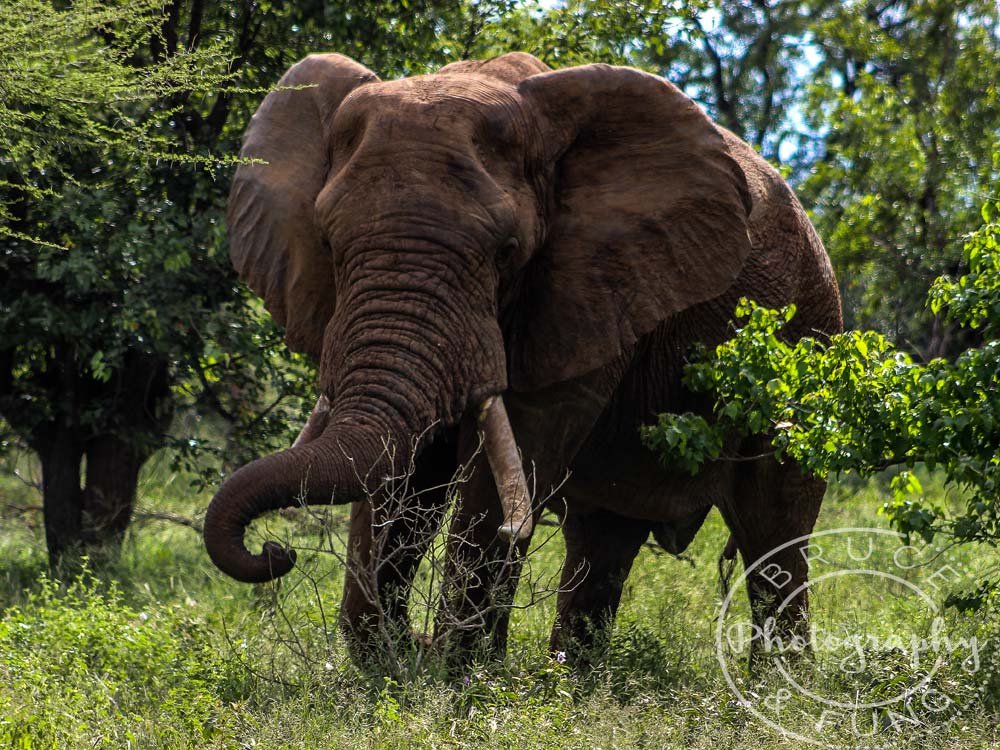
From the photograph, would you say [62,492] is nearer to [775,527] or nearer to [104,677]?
[104,677]

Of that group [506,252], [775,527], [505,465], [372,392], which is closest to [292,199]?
[506,252]

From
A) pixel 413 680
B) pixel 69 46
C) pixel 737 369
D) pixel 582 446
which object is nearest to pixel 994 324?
pixel 737 369

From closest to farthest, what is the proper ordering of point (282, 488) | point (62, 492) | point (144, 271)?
point (282, 488)
point (144, 271)
point (62, 492)

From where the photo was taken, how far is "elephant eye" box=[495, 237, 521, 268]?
5.68 metres

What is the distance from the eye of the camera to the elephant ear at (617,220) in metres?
5.99

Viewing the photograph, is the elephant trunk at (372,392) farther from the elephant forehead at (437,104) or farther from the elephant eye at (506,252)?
the elephant forehead at (437,104)

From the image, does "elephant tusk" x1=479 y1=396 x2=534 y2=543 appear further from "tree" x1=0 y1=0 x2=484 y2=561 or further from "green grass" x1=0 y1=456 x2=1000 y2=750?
"tree" x1=0 y1=0 x2=484 y2=561

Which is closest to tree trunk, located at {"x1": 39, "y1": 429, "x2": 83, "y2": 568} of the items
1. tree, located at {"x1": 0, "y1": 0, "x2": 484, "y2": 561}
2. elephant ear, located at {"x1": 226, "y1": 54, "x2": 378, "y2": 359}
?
tree, located at {"x1": 0, "y1": 0, "x2": 484, "y2": 561}

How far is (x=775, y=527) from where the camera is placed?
7355 millimetres

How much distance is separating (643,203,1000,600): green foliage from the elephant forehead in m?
1.24

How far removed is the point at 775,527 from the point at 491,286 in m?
2.39

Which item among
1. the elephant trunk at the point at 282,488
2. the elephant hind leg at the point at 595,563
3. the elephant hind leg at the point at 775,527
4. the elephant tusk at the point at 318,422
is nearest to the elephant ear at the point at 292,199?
the elephant tusk at the point at 318,422

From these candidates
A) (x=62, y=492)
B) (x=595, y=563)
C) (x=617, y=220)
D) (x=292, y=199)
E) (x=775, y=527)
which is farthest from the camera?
(x=62, y=492)

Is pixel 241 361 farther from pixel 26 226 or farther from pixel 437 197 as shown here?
pixel 437 197
